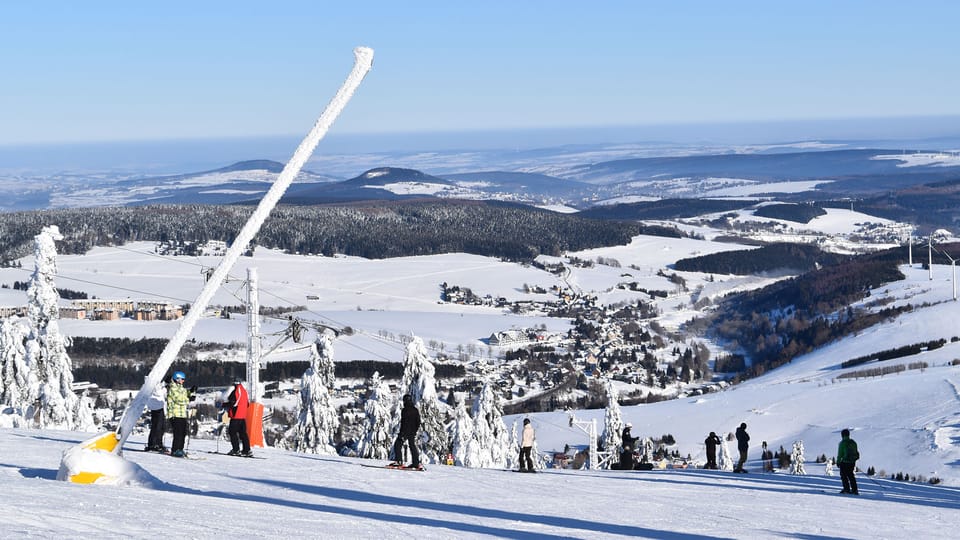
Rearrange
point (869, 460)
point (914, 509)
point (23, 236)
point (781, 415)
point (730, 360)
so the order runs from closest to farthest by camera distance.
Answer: point (914, 509) < point (869, 460) < point (781, 415) < point (730, 360) < point (23, 236)

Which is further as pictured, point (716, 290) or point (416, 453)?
point (716, 290)

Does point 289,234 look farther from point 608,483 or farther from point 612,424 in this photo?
point 608,483

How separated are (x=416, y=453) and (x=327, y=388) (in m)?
21.6

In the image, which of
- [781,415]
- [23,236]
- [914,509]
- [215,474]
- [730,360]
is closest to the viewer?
[215,474]

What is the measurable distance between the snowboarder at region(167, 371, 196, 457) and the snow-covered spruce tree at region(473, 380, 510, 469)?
20.6 meters

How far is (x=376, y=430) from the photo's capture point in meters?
39.1

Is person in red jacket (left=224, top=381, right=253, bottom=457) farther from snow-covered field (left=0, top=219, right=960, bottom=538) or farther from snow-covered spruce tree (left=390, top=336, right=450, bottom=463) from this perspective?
snow-covered spruce tree (left=390, top=336, right=450, bottom=463)

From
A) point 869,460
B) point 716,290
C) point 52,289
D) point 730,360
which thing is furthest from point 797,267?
point 52,289

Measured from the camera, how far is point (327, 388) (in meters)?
41.0

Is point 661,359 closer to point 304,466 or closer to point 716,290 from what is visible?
point 716,290

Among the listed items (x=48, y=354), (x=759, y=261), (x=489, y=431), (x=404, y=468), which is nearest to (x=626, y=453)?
(x=404, y=468)

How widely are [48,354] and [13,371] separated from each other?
159 cm

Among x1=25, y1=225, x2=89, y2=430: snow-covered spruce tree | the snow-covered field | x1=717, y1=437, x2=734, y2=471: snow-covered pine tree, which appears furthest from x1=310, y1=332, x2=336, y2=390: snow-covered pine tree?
x1=717, y1=437, x2=734, y2=471: snow-covered pine tree

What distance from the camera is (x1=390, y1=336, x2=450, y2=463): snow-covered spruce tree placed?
38406 mm
